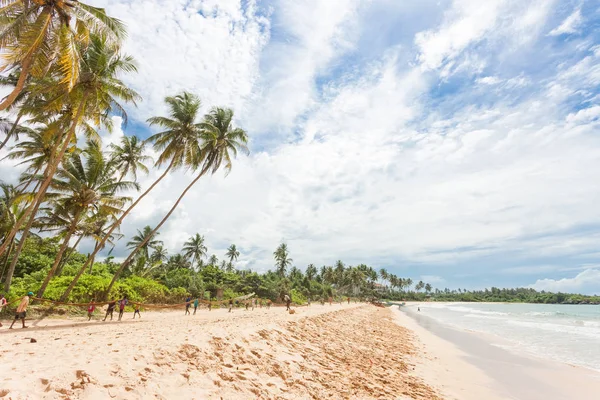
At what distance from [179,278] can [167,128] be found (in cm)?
1706

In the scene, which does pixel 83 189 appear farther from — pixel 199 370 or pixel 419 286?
pixel 419 286

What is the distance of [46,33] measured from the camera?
872cm

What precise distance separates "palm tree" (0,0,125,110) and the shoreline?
14472 millimetres

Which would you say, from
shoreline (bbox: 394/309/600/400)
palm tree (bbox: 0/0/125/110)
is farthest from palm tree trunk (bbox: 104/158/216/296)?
shoreline (bbox: 394/309/600/400)

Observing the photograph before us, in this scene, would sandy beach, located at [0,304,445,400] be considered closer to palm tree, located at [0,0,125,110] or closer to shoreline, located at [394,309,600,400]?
shoreline, located at [394,309,600,400]

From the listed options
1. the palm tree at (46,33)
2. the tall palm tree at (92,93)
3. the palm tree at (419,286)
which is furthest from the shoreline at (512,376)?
the palm tree at (419,286)

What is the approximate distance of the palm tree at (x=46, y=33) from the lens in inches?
321

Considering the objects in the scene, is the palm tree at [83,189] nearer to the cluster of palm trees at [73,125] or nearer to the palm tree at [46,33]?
the cluster of palm trees at [73,125]

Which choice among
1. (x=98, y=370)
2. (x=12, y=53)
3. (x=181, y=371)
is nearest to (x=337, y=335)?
(x=181, y=371)

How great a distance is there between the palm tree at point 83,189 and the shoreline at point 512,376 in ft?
58.9

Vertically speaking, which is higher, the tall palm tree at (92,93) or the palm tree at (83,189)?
the tall palm tree at (92,93)

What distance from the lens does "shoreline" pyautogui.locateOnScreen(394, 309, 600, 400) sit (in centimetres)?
904

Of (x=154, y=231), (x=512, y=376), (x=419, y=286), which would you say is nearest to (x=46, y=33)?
(x=154, y=231)

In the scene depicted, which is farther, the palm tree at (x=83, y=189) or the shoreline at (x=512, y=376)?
the palm tree at (x=83, y=189)
